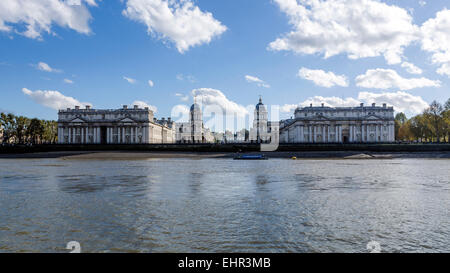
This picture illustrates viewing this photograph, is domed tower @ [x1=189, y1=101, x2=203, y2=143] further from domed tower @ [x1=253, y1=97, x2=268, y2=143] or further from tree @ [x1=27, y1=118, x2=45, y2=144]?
tree @ [x1=27, y1=118, x2=45, y2=144]

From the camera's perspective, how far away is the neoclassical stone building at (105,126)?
422 feet

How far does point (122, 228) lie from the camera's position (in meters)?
11.2

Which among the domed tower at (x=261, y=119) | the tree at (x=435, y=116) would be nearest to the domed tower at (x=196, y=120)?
the domed tower at (x=261, y=119)

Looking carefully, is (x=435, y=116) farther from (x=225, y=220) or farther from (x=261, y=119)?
(x=225, y=220)

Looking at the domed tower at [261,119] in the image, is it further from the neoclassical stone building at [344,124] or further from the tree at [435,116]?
the tree at [435,116]

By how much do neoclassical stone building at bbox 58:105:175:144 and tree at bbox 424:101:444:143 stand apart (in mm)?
97717

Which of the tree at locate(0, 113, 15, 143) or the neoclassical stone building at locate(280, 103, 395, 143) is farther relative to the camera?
the neoclassical stone building at locate(280, 103, 395, 143)

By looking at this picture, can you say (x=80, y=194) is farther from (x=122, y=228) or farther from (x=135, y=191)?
(x=122, y=228)

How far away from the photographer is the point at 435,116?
95.1 meters

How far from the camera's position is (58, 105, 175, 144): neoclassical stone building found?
128625mm

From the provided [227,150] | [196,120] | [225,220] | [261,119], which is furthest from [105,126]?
[225,220]

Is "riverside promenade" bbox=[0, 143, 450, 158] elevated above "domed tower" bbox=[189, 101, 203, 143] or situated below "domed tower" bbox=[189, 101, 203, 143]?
below

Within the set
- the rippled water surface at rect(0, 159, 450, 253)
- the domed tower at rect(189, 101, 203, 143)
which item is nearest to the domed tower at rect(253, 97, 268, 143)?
the domed tower at rect(189, 101, 203, 143)
